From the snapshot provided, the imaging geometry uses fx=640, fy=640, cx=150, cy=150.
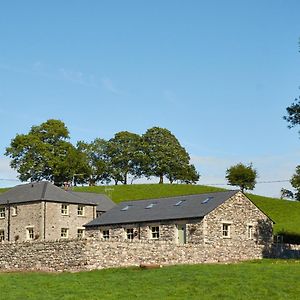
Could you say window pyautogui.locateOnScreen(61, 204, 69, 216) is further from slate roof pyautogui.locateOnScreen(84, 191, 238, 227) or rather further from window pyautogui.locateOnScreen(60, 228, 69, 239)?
slate roof pyautogui.locateOnScreen(84, 191, 238, 227)

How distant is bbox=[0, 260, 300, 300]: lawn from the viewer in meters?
24.8

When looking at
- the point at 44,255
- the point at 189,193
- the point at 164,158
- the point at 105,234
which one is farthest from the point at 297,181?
the point at 44,255

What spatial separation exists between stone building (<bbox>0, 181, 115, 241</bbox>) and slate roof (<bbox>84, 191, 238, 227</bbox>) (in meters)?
4.91

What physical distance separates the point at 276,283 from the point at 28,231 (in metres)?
41.5

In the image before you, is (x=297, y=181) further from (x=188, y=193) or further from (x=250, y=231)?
(x=250, y=231)

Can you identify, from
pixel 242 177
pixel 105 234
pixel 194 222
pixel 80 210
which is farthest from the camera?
pixel 242 177

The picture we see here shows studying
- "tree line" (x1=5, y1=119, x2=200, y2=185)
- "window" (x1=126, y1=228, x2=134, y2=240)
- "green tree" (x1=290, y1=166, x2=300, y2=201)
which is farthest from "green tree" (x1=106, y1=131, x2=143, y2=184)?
"window" (x1=126, y1=228, x2=134, y2=240)

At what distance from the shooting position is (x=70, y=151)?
108250mm

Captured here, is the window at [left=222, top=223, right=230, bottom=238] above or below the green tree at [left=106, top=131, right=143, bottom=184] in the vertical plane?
below

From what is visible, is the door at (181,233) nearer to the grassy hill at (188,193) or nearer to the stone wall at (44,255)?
the stone wall at (44,255)

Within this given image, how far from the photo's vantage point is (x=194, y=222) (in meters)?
53.6

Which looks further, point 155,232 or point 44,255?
point 155,232

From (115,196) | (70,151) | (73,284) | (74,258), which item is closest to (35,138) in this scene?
(70,151)

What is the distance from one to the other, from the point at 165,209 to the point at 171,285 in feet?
102
